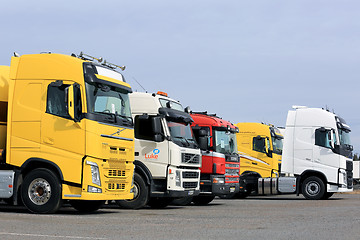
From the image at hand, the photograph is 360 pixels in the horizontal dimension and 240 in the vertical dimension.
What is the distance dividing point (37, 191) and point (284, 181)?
45.9ft

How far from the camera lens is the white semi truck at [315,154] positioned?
2498cm

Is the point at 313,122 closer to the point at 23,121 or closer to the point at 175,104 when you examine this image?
the point at 175,104

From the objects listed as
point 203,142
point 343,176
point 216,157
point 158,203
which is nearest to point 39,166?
point 158,203

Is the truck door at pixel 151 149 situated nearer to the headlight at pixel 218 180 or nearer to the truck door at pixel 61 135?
the truck door at pixel 61 135

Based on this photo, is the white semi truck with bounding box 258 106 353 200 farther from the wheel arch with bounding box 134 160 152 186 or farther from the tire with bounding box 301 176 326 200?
the wheel arch with bounding box 134 160 152 186

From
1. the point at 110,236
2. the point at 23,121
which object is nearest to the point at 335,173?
the point at 23,121

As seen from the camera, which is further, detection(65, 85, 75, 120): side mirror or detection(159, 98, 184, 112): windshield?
detection(159, 98, 184, 112): windshield

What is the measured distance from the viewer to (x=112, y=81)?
49.1 ft

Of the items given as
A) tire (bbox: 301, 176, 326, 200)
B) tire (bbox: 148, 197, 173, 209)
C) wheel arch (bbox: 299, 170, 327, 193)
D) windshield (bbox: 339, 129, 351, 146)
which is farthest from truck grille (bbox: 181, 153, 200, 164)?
windshield (bbox: 339, 129, 351, 146)

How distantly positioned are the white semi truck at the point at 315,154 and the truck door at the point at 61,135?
13399mm

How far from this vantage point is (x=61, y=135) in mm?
14125

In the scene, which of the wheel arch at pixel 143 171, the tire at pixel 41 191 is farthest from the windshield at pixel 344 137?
the tire at pixel 41 191

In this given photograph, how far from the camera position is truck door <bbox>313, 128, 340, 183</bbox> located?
2492 cm

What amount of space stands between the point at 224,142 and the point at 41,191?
880cm
